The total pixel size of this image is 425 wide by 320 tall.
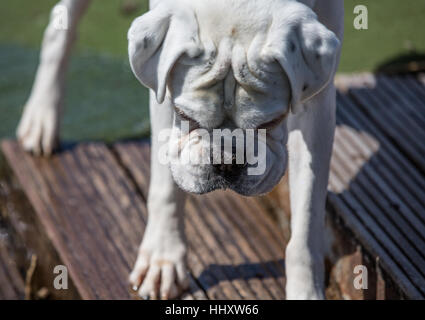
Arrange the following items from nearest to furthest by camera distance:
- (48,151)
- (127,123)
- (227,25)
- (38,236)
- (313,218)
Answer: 1. (227,25)
2. (313,218)
3. (38,236)
4. (48,151)
5. (127,123)

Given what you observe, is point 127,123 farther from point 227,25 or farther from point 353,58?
Result: point 227,25

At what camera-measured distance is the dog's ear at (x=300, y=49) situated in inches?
57.5

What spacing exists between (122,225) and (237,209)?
18.0 inches

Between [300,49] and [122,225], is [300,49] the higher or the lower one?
the higher one

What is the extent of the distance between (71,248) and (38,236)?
288 millimetres

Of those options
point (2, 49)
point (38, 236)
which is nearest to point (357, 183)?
point (38, 236)

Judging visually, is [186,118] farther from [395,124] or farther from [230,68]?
[395,124]

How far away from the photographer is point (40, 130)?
2.97 metres

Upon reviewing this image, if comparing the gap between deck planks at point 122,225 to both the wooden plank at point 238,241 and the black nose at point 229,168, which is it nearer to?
the wooden plank at point 238,241

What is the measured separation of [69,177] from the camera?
285cm

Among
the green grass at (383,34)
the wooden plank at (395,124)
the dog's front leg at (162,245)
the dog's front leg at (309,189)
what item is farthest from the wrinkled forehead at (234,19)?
the green grass at (383,34)

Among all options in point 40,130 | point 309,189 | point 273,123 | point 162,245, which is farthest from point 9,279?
point 273,123

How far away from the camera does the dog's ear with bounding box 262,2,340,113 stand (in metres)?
1.46

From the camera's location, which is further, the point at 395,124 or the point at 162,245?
the point at 395,124
